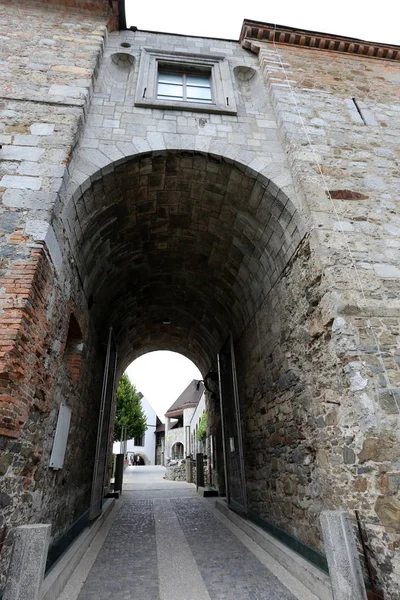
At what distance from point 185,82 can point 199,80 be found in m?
0.33

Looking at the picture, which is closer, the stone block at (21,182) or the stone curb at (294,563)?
the stone curb at (294,563)

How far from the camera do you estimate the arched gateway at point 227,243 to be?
336 cm

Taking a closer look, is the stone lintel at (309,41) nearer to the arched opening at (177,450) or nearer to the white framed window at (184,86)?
the white framed window at (184,86)

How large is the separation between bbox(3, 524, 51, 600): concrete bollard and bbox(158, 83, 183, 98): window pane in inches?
263

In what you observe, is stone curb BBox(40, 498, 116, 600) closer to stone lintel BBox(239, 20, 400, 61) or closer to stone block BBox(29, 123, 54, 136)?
stone block BBox(29, 123, 54, 136)

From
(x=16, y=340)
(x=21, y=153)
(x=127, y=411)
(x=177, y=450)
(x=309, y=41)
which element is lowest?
(x=16, y=340)

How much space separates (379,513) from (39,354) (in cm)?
356

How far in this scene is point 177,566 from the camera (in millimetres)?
4094

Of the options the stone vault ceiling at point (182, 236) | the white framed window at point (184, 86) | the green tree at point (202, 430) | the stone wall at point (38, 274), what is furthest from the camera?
the green tree at point (202, 430)

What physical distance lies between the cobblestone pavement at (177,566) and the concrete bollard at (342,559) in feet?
3.15

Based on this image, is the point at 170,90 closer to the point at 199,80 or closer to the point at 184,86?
the point at 184,86

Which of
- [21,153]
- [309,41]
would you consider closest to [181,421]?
[309,41]

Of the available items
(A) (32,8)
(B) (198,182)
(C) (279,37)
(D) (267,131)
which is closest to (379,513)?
(B) (198,182)

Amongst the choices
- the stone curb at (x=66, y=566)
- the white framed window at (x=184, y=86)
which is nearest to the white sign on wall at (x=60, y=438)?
the stone curb at (x=66, y=566)
